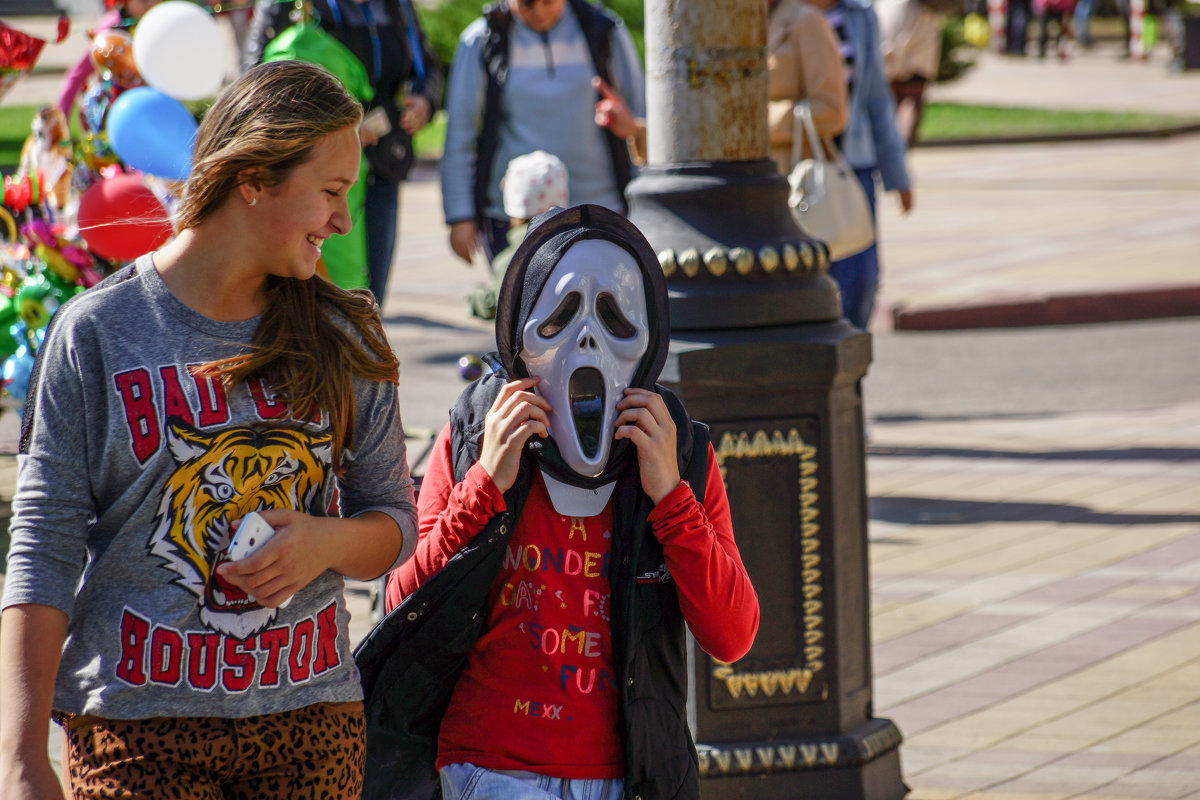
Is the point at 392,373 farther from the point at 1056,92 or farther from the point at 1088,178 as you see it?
the point at 1056,92

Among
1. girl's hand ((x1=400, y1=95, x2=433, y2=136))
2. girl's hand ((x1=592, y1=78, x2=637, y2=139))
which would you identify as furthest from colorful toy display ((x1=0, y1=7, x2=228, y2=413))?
girl's hand ((x1=592, y1=78, x2=637, y2=139))

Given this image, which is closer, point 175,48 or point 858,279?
point 175,48

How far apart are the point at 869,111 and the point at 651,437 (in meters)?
4.73

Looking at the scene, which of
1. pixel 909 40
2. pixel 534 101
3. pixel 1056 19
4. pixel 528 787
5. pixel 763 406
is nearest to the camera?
pixel 528 787

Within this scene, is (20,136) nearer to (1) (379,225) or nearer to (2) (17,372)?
(1) (379,225)

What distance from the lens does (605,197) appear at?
6051 mm

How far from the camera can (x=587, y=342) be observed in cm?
245

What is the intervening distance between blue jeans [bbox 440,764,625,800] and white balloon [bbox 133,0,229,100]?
393cm

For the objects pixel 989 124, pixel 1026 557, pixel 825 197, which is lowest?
pixel 989 124

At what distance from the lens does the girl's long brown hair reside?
209cm

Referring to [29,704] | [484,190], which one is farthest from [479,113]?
[29,704]

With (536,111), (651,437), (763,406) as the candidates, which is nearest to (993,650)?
(763,406)

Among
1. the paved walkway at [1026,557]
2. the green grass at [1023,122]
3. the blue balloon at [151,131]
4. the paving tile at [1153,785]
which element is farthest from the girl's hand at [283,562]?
the green grass at [1023,122]

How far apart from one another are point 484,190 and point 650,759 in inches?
153
